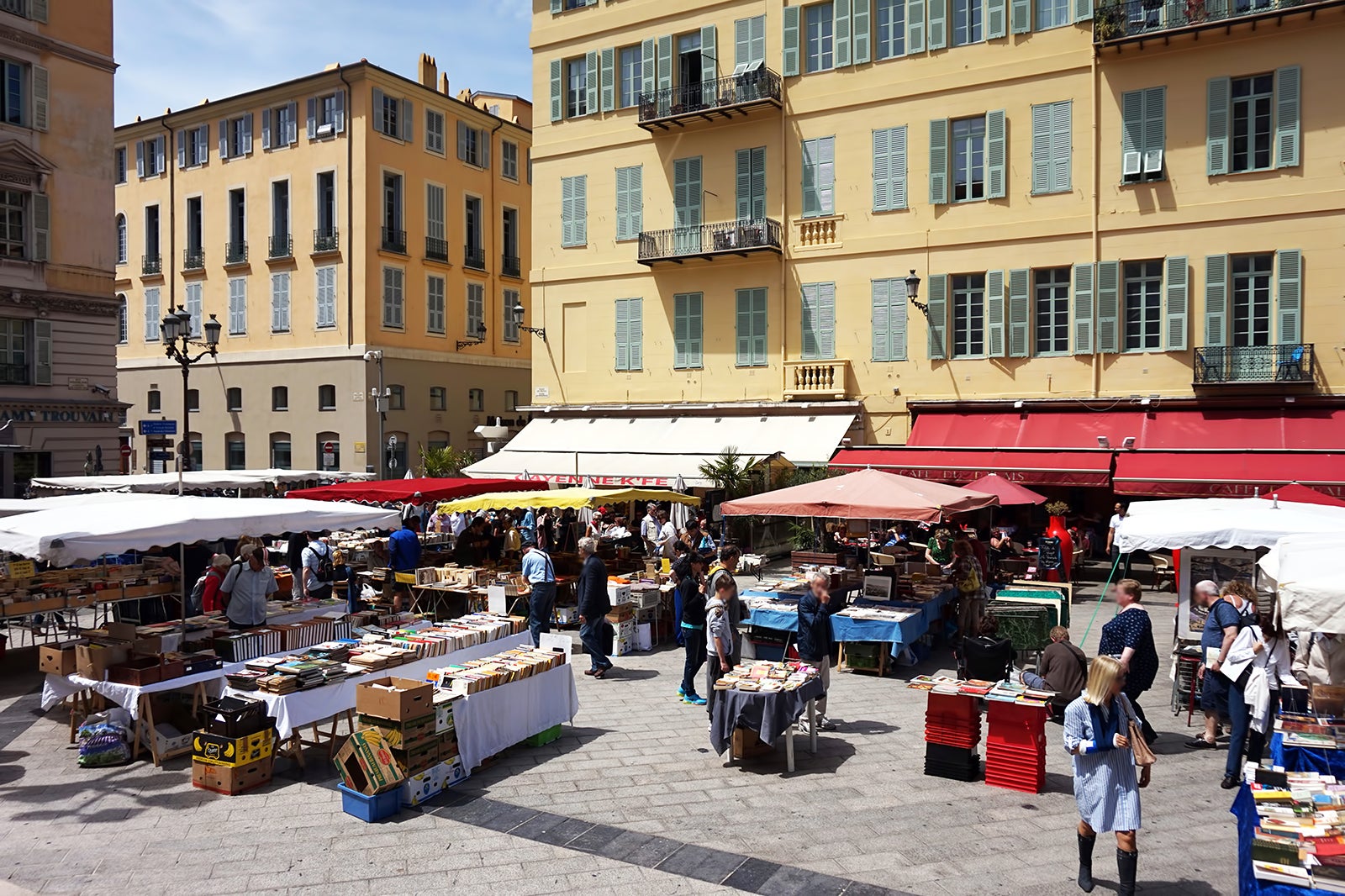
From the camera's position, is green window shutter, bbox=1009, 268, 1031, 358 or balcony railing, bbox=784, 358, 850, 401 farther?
balcony railing, bbox=784, 358, 850, 401

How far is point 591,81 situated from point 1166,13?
1451 centimetres

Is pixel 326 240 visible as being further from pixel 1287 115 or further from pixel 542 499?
pixel 1287 115

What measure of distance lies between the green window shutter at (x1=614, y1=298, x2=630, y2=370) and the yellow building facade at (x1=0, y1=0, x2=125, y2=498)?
14675 millimetres

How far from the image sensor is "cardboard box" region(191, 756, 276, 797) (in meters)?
8.08

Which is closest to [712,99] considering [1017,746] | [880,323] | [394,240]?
[880,323]

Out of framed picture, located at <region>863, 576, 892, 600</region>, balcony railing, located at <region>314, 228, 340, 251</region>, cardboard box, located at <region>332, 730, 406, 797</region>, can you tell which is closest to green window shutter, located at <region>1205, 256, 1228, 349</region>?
framed picture, located at <region>863, 576, 892, 600</region>

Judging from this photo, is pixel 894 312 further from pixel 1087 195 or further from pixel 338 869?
pixel 338 869

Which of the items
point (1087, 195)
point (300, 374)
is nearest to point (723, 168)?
point (1087, 195)

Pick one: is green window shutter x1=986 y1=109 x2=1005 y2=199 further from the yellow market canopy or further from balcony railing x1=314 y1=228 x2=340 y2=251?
balcony railing x1=314 y1=228 x2=340 y2=251

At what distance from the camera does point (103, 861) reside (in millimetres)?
6867

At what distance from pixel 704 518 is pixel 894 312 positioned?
6743mm

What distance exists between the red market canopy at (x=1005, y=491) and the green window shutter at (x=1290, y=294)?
6897 millimetres

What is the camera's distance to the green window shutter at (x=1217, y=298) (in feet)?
68.4

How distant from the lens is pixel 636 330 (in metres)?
27.4
